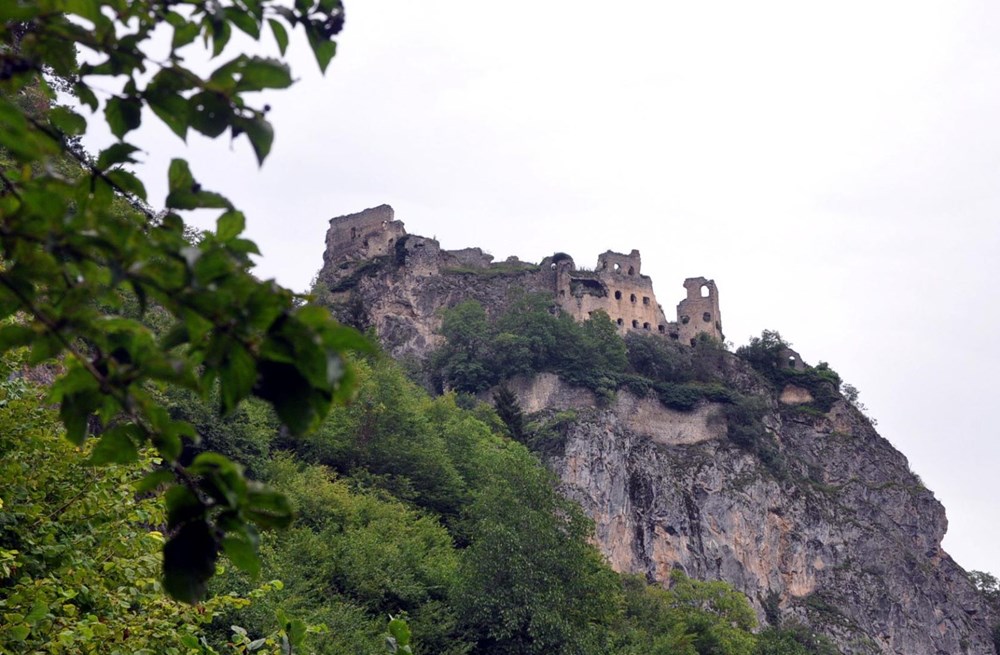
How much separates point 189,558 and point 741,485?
60160 mm

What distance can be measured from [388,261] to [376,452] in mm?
35111

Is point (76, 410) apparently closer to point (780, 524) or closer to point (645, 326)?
point (780, 524)

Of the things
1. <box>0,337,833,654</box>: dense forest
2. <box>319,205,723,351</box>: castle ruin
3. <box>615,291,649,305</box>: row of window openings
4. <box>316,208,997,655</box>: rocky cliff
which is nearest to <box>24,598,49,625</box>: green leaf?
<box>0,337,833,654</box>: dense forest

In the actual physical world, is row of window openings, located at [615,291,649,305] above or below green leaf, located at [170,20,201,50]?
above

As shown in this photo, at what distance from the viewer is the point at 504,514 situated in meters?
26.5

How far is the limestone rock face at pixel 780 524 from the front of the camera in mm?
56344

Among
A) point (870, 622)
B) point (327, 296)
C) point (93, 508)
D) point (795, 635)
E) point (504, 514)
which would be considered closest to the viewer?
point (93, 508)

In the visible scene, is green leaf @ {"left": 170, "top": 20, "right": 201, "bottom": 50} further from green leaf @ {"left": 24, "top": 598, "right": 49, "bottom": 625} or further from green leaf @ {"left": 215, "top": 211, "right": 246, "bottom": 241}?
green leaf @ {"left": 24, "top": 598, "right": 49, "bottom": 625}

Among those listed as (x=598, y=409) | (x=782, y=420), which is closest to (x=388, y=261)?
(x=598, y=409)

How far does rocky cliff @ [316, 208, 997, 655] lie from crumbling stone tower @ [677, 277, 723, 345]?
4.05 metres

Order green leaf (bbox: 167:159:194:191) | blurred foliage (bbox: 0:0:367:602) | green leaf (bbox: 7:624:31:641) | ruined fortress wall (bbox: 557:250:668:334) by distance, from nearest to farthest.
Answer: blurred foliage (bbox: 0:0:367:602) < green leaf (bbox: 167:159:194:191) < green leaf (bbox: 7:624:31:641) < ruined fortress wall (bbox: 557:250:668:334)

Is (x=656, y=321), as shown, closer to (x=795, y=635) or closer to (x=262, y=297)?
(x=795, y=635)

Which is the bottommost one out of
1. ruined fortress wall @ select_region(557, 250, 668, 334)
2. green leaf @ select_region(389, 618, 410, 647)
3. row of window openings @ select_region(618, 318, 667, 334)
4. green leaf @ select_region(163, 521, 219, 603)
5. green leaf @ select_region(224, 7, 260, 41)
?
green leaf @ select_region(163, 521, 219, 603)

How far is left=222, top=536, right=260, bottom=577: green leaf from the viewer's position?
2.51 m
